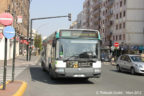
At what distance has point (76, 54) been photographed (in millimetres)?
12078

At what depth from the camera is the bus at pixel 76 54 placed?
469 inches

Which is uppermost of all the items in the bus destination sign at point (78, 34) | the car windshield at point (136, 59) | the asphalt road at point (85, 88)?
the bus destination sign at point (78, 34)

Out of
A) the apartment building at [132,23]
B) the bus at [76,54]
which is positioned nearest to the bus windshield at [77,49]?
the bus at [76,54]

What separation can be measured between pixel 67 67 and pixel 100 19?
A: 71555 mm

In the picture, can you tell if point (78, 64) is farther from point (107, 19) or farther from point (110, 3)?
point (107, 19)

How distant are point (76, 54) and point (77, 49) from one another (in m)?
0.25

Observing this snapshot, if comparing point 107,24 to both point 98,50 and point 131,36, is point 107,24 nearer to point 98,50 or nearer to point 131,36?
point 131,36

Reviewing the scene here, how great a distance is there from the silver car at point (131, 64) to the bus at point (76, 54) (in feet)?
21.8

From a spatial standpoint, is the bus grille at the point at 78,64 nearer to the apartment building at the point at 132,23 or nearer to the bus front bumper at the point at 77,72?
the bus front bumper at the point at 77,72

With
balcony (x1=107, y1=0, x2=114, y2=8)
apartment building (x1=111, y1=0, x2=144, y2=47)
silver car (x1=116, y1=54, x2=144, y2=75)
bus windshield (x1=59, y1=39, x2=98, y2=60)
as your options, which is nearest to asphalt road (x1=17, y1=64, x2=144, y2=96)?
bus windshield (x1=59, y1=39, x2=98, y2=60)

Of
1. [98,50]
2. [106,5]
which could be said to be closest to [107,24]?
[106,5]

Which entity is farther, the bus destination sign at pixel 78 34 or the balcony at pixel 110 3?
the balcony at pixel 110 3

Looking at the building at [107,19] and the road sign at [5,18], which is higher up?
the building at [107,19]

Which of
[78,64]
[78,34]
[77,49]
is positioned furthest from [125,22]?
[78,64]
